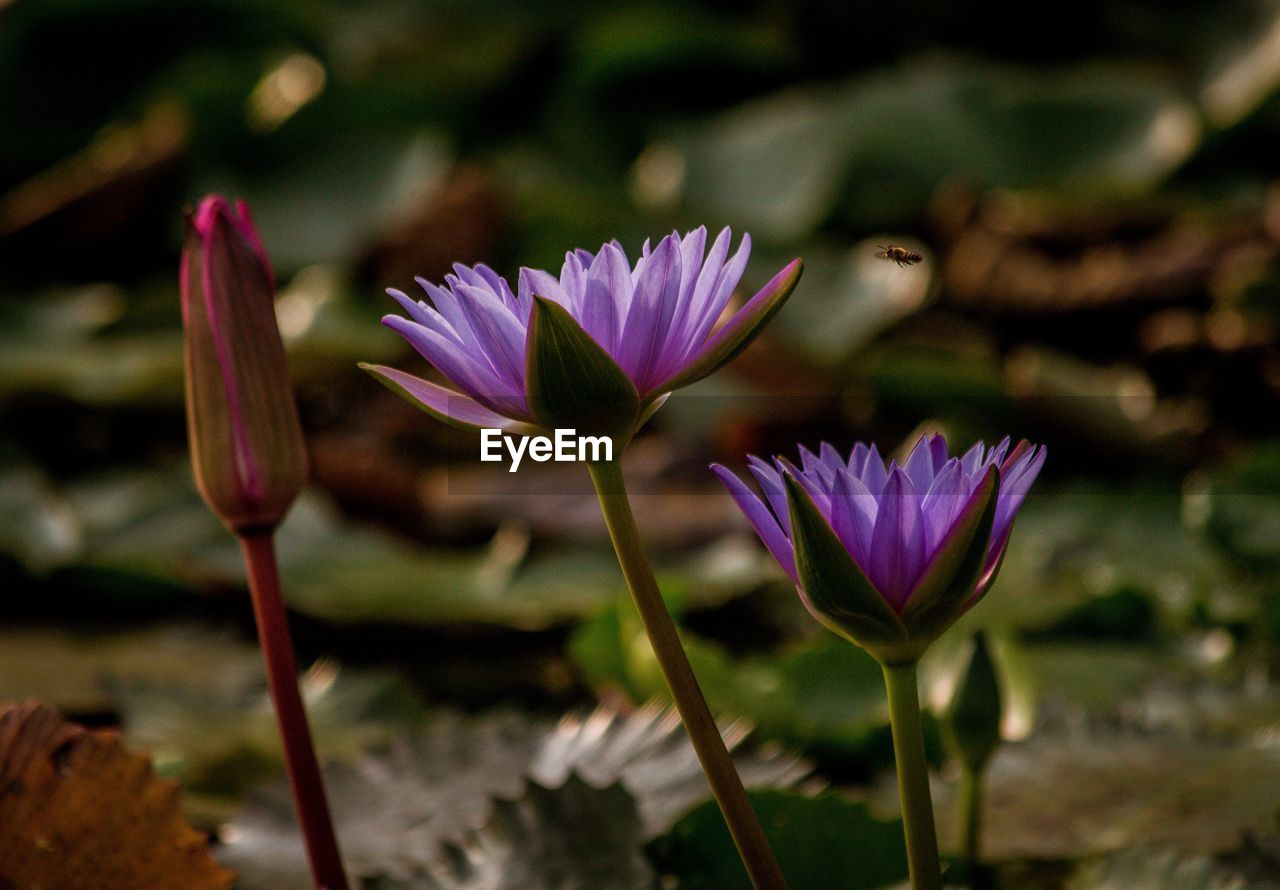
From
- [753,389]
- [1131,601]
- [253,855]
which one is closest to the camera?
[253,855]

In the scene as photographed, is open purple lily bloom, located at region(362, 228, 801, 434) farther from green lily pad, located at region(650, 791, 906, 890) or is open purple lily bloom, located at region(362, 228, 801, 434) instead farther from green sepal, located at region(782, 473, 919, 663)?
green lily pad, located at region(650, 791, 906, 890)

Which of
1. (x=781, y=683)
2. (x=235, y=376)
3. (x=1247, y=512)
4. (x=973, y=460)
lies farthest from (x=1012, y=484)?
(x=1247, y=512)

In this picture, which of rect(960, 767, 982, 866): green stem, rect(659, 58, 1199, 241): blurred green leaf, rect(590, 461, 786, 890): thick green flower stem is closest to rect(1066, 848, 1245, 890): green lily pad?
rect(960, 767, 982, 866): green stem

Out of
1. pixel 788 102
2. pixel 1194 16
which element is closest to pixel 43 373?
pixel 788 102

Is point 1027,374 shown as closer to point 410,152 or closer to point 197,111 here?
point 410,152

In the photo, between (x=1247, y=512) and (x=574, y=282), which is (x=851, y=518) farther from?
(x=1247, y=512)

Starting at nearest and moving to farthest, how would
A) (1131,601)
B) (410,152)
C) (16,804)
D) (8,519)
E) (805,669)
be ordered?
(16,804) → (805,669) → (1131,601) → (8,519) → (410,152)

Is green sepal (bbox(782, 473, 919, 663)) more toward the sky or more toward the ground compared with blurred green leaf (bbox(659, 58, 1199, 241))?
more toward the ground
